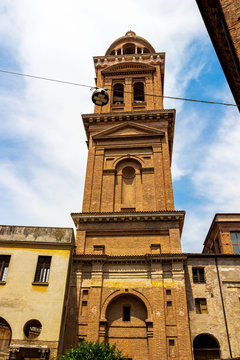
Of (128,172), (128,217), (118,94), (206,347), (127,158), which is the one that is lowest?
(206,347)

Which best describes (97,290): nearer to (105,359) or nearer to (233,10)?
(105,359)

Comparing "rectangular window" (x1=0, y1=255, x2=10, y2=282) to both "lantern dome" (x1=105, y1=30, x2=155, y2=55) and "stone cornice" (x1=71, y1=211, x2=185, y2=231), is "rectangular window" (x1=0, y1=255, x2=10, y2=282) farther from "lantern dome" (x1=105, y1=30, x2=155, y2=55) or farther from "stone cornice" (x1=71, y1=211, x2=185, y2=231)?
"lantern dome" (x1=105, y1=30, x2=155, y2=55)

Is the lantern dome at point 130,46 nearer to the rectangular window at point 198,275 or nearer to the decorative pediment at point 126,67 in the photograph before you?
the decorative pediment at point 126,67

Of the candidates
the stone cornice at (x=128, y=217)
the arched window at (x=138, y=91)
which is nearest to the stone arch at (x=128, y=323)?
the stone cornice at (x=128, y=217)

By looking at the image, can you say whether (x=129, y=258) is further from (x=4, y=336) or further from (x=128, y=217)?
(x=4, y=336)

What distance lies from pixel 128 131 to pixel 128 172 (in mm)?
4215

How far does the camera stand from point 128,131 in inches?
1182

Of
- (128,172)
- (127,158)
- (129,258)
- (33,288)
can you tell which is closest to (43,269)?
(33,288)

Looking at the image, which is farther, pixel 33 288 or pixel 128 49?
pixel 128 49

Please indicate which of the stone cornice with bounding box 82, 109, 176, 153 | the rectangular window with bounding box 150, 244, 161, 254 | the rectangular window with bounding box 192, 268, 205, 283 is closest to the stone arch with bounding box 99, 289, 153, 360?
the rectangular window with bounding box 150, 244, 161, 254

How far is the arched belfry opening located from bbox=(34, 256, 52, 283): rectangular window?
7389mm

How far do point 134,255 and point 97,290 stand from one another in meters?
3.33

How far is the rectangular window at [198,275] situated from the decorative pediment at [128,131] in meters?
12.7

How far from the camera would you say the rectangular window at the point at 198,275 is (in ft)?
71.4
